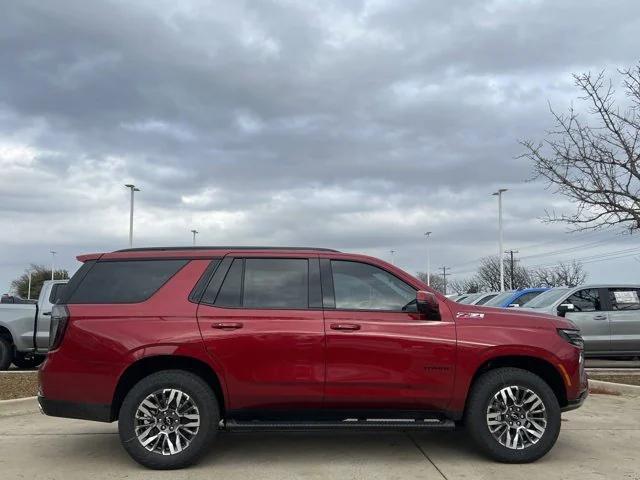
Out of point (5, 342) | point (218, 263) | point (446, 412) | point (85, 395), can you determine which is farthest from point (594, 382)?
point (5, 342)

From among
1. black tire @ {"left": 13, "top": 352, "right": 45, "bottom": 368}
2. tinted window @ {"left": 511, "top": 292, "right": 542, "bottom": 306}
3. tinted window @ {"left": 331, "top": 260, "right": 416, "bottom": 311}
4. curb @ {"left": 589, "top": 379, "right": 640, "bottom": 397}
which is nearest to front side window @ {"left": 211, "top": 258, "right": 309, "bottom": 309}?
tinted window @ {"left": 331, "top": 260, "right": 416, "bottom": 311}

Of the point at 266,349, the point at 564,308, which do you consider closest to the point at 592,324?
the point at 564,308

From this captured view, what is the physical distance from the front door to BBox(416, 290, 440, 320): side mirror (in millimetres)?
59

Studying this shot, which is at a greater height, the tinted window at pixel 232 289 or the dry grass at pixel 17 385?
the tinted window at pixel 232 289

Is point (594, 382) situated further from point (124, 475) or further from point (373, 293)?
point (124, 475)

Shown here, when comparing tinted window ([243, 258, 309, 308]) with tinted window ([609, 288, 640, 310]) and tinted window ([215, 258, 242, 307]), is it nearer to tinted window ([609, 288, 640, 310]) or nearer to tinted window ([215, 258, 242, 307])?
tinted window ([215, 258, 242, 307])

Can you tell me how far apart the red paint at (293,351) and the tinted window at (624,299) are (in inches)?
327

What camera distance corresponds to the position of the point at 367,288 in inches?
233

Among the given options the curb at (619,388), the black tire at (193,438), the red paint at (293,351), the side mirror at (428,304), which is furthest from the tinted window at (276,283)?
the curb at (619,388)

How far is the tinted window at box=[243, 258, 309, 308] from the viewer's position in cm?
579

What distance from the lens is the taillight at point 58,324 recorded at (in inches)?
221

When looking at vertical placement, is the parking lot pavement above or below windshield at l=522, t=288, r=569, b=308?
below

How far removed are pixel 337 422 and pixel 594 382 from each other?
6.05 m

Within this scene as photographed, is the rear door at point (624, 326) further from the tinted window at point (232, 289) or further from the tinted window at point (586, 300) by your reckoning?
the tinted window at point (232, 289)
